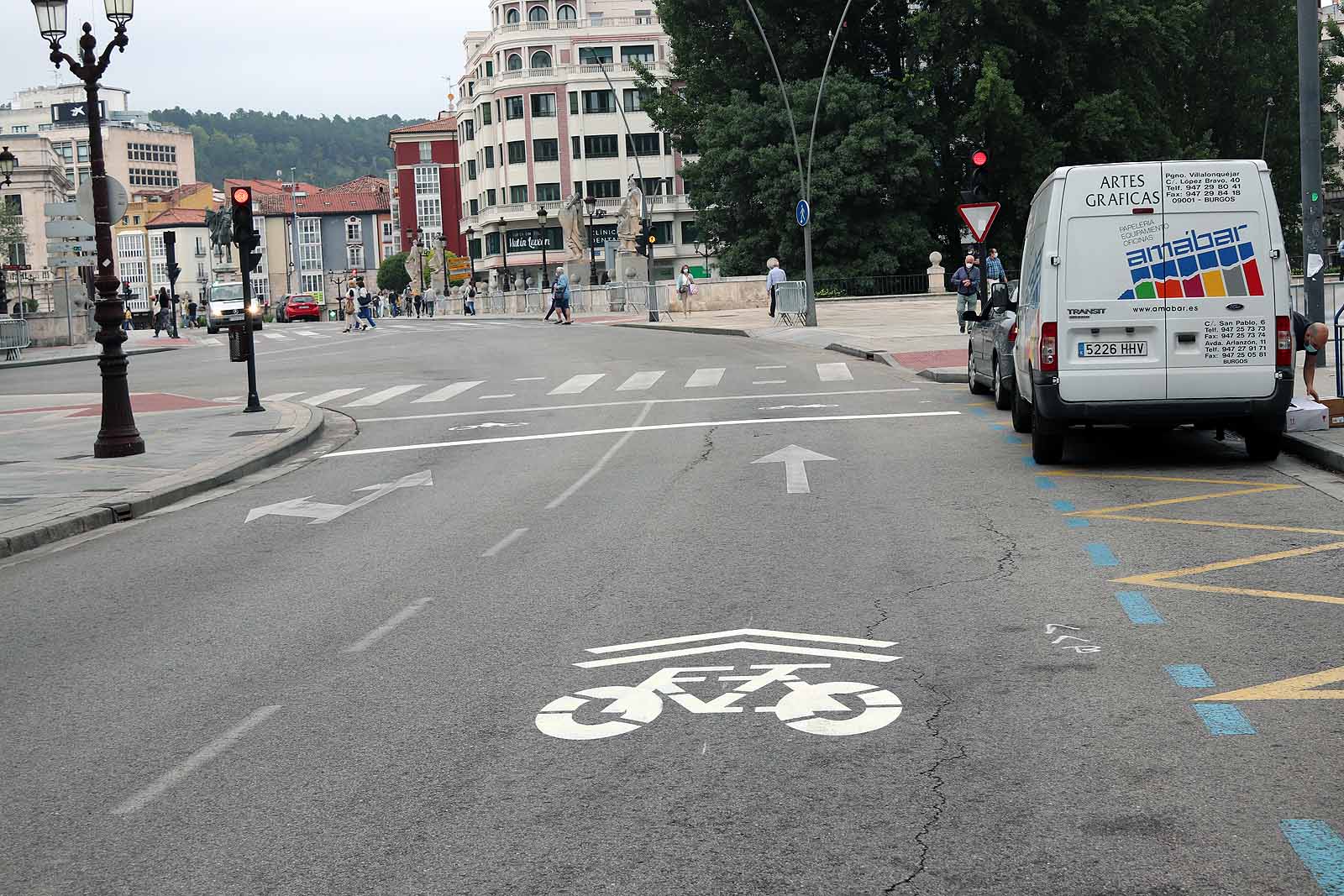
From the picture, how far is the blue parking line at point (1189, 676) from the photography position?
250 inches

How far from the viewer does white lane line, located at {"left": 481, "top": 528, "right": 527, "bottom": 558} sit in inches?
410

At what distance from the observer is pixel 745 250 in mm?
59312

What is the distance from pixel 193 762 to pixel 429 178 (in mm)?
139796

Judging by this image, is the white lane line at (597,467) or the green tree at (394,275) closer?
the white lane line at (597,467)

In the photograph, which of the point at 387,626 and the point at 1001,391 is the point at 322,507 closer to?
the point at 387,626

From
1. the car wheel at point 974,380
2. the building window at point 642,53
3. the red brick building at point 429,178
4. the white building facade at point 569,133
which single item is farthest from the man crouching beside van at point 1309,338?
the red brick building at point 429,178

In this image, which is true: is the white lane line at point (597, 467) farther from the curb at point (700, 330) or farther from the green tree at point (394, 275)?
the green tree at point (394, 275)

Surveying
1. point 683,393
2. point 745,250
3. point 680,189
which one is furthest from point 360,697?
point 680,189

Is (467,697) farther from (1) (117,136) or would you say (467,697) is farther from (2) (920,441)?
(1) (117,136)

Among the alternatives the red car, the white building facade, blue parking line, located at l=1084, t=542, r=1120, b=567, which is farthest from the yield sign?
the white building facade

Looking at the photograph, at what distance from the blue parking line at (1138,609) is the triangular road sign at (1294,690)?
3.77 feet

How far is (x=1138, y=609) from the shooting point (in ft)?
25.8

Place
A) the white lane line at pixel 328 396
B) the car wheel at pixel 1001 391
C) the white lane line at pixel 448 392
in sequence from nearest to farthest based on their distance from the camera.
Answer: the car wheel at pixel 1001 391
the white lane line at pixel 448 392
the white lane line at pixel 328 396

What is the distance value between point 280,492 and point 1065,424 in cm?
712
